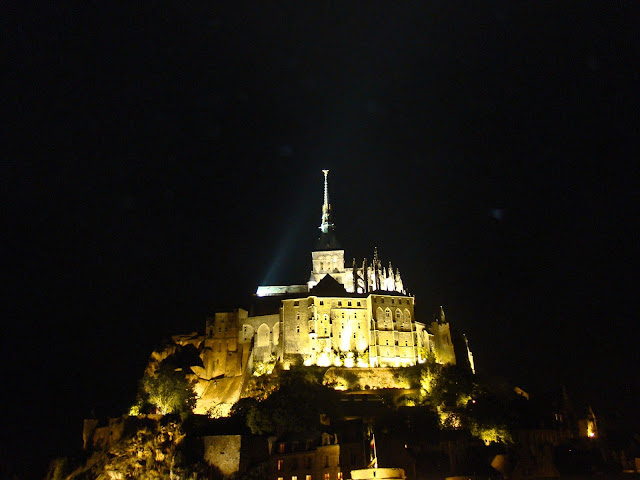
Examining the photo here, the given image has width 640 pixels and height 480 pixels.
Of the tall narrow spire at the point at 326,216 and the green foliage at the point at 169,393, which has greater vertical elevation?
the tall narrow spire at the point at 326,216

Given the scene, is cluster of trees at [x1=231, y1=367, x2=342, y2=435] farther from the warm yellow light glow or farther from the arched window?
the arched window

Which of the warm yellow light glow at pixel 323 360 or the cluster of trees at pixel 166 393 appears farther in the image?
the warm yellow light glow at pixel 323 360

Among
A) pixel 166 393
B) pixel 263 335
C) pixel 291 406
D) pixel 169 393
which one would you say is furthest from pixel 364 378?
pixel 166 393

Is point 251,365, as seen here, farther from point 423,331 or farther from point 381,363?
point 423,331

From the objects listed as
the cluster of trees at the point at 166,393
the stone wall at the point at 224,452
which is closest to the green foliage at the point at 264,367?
the cluster of trees at the point at 166,393

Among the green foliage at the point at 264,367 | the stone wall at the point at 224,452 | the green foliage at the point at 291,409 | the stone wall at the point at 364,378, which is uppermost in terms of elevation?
the green foliage at the point at 264,367

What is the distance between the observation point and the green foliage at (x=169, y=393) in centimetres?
5975

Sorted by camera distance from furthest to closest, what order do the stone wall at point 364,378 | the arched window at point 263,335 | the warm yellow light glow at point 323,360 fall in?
the arched window at point 263,335
the warm yellow light glow at point 323,360
the stone wall at point 364,378

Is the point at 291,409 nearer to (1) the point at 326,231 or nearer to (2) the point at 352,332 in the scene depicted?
(2) the point at 352,332

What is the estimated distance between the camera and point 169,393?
6031 cm

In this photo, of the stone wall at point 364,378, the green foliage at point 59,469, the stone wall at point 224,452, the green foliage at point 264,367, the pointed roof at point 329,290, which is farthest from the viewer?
the pointed roof at point 329,290

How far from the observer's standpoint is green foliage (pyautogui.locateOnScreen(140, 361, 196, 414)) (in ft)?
196

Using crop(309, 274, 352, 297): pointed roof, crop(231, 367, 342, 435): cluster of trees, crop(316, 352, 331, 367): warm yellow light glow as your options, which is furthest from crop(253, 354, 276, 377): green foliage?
crop(309, 274, 352, 297): pointed roof

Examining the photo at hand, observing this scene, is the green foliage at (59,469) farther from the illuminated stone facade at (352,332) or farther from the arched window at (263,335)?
the arched window at (263,335)
